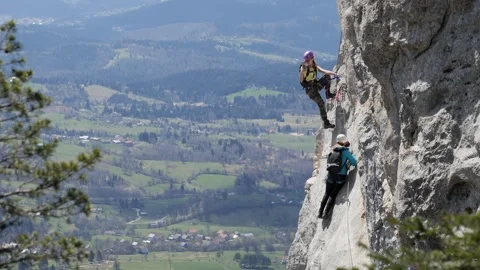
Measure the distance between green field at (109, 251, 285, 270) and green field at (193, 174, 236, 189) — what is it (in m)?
34.5

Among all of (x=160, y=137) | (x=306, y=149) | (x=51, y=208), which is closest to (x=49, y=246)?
(x=51, y=208)

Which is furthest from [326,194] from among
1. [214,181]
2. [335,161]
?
[214,181]

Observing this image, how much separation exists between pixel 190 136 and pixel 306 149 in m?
32.6

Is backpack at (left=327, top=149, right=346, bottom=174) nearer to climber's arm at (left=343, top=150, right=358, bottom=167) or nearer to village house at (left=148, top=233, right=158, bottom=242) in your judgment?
climber's arm at (left=343, top=150, right=358, bottom=167)

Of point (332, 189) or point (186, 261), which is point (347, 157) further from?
point (186, 261)

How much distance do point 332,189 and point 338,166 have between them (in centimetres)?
115

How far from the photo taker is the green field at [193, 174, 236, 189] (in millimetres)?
139250

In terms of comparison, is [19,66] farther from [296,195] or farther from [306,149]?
[306,149]

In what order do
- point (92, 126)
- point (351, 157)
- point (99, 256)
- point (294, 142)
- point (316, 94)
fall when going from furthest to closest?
point (92, 126) < point (294, 142) < point (99, 256) < point (316, 94) < point (351, 157)

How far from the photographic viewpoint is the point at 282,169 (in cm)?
15462

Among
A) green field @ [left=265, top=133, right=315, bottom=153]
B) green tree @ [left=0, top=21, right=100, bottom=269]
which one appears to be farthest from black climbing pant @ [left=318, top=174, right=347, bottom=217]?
green field @ [left=265, top=133, right=315, bottom=153]

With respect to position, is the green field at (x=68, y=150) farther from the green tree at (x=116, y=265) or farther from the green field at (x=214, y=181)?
the green tree at (x=116, y=265)

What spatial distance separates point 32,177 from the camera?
1458 centimetres

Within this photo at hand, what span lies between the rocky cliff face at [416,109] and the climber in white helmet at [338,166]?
846mm
